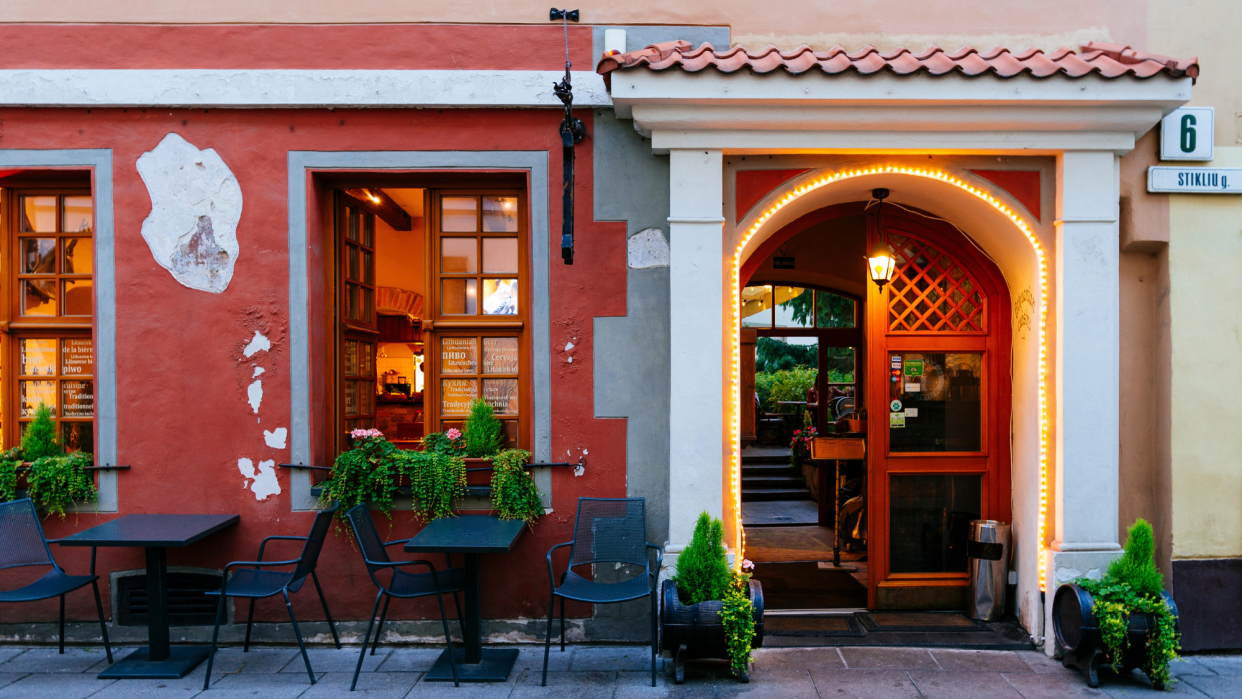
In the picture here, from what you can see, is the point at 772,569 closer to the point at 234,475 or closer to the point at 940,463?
the point at 940,463

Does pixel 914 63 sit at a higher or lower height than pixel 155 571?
higher

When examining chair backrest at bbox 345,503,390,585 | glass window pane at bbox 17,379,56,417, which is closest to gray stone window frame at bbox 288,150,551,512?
chair backrest at bbox 345,503,390,585

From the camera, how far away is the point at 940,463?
591cm

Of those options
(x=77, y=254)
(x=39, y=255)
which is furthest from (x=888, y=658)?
(x=39, y=255)

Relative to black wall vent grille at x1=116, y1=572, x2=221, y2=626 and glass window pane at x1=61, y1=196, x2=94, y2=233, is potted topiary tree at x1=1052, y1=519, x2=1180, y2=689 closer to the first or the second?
black wall vent grille at x1=116, y1=572, x2=221, y2=626

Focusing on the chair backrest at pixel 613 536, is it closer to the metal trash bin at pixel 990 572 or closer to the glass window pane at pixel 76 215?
the metal trash bin at pixel 990 572

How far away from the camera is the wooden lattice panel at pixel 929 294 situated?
5934 mm

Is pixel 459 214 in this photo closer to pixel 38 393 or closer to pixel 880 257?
pixel 880 257

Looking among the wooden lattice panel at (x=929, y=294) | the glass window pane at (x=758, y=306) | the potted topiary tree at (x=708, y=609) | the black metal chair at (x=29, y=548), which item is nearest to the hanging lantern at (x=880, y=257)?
the wooden lattice panel at (x=929, y=294)

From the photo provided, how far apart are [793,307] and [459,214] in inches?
231

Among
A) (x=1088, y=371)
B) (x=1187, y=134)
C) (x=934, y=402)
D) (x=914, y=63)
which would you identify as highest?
(x=914, y=63)

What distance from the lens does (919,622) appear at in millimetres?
5613

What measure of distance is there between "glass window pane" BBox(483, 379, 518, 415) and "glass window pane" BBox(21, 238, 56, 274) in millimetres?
3451

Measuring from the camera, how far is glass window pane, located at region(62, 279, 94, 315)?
552 cm
